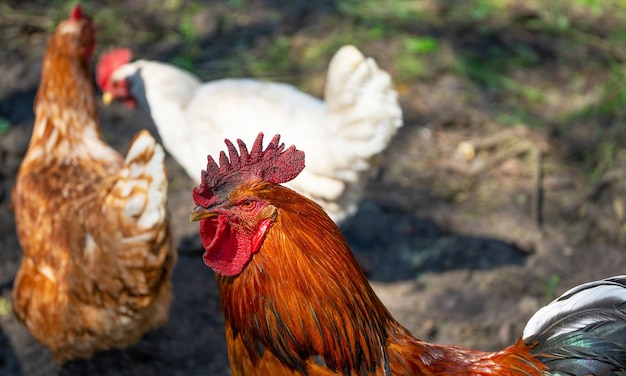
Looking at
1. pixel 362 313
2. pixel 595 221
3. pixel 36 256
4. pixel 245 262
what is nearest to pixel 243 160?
pixel 245 262

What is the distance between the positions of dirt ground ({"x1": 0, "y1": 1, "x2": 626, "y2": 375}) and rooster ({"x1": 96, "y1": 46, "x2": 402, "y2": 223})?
0.33m

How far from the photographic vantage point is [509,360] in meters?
2.62

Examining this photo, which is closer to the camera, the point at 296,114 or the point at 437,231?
the point at 296,114

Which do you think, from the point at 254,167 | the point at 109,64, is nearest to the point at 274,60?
the point at 109,64

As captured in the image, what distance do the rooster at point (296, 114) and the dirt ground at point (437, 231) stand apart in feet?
1.07

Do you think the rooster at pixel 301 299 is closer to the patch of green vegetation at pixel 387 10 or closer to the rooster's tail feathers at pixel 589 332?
the rooster's tail feathers at pixel 589 332

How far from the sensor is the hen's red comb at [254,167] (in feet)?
7.92

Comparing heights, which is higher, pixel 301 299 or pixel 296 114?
pixel 296 114

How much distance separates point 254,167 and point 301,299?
1.63ft

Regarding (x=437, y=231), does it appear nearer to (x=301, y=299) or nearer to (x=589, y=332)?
(x=589, y=332)

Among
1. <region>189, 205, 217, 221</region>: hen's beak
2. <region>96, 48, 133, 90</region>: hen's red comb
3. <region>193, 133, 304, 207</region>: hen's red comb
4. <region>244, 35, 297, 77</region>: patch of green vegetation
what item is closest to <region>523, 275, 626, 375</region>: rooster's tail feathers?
<region>193, 133, 304, 207</region>: hen's red comb

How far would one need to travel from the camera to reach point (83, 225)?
11.2 ft

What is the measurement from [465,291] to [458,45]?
2773 mm

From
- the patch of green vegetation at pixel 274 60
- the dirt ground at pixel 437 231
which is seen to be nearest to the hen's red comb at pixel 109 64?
the dirt ground at pixel 437 231
